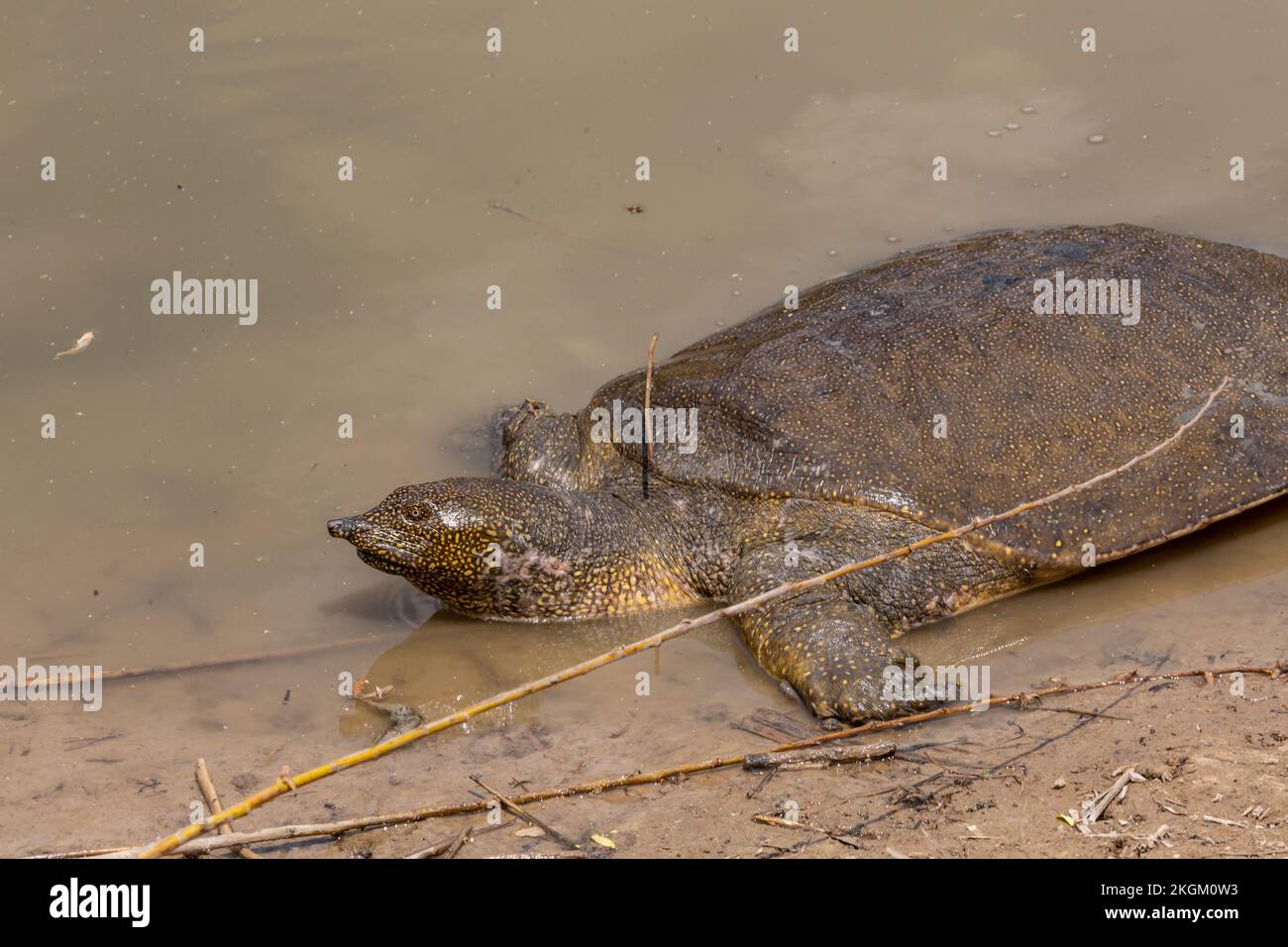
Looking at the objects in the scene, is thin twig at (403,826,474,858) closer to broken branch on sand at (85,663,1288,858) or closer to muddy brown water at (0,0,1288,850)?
broken branch on sand at (85,663,1288,858)

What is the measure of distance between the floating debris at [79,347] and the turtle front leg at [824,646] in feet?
14.0

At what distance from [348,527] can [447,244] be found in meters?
3.25

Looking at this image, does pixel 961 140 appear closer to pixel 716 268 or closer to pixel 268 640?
pixel 716 268

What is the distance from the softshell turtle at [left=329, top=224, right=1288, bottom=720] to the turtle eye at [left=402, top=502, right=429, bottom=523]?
0.5 inches

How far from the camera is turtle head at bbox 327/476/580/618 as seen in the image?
5.81 meters

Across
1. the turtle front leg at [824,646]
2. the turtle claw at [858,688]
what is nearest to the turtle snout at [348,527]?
the turtle front leg at [824,646]

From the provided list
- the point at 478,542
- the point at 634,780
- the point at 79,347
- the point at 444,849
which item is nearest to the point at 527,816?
the point at 444,849

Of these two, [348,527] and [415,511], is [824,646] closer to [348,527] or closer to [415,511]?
[415,511]

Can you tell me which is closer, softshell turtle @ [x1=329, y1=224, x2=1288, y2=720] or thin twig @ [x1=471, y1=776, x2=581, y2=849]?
thin twig @ [x1=471, y1=776, x2=581, y2=849]

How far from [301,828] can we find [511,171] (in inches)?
222

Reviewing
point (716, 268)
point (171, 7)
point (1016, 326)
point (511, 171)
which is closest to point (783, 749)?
point (1016, 326)

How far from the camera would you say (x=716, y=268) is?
8.23 m

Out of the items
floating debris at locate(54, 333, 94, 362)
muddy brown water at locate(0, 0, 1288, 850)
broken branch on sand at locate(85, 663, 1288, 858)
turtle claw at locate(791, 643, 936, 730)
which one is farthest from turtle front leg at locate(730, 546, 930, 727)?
floating debris at locate(54, 333, 94, 362)

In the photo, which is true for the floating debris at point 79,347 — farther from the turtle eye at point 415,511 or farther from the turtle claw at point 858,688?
the turtle claw at point 858,688
